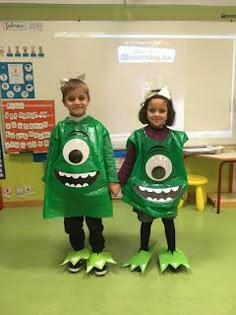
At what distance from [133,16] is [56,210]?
6.12 feet

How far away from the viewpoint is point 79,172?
1.94m

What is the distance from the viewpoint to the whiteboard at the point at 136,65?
117 inches

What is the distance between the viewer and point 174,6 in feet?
9.89

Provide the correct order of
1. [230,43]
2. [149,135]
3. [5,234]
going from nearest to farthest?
[149,135]
[5,234]
[230,43]

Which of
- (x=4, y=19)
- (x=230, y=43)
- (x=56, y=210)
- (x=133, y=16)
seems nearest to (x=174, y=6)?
(x=133, y=16)

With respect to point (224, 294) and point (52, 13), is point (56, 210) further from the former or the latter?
point (52, 13)

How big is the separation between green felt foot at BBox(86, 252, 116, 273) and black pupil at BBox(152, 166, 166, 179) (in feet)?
1.91

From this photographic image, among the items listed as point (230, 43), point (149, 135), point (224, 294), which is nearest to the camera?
point (224, 294)

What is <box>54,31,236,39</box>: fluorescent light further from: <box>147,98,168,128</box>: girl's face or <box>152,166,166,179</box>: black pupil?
<box>152,166,166,179</box>: black pupil

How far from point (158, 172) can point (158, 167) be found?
30 mm

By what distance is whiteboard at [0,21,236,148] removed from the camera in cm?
296

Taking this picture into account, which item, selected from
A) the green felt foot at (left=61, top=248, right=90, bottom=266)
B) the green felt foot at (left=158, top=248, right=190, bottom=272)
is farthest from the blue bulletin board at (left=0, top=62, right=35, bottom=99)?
the green felt foot at (left=158, top=248, right=190, bottom=272)

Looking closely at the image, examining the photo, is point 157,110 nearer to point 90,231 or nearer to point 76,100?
point 76,100

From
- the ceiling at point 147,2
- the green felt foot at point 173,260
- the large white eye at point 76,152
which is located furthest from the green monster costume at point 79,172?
the ceiling at point 147,2
